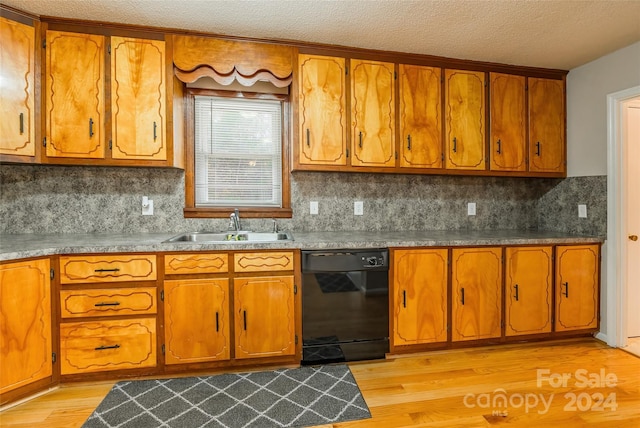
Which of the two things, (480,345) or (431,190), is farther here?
(431,190)

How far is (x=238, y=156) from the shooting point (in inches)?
116

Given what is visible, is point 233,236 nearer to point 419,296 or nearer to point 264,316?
point 264,316

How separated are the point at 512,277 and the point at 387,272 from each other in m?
1.10

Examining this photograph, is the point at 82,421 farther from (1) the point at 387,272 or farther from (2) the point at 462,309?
(2) the point at 462,309

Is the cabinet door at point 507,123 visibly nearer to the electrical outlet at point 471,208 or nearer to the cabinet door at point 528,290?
the electrical outlet at point 471,208

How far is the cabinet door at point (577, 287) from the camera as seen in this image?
2781 millimetres

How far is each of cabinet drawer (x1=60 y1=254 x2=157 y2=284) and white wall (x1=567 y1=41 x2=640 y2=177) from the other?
3.67m

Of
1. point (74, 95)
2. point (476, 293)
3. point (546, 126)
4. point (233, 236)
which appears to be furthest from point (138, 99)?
point (546, 126)

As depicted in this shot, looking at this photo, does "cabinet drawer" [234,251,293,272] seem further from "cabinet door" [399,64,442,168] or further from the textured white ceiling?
the textured white ceiling

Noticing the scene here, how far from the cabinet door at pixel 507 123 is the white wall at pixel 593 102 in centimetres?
48

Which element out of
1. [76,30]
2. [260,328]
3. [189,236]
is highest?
[76,30]

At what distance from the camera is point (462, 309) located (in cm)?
261

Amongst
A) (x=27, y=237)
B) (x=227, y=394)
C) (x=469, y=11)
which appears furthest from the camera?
(x=27, y=237)

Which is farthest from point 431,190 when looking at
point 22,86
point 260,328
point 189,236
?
point 22,86
